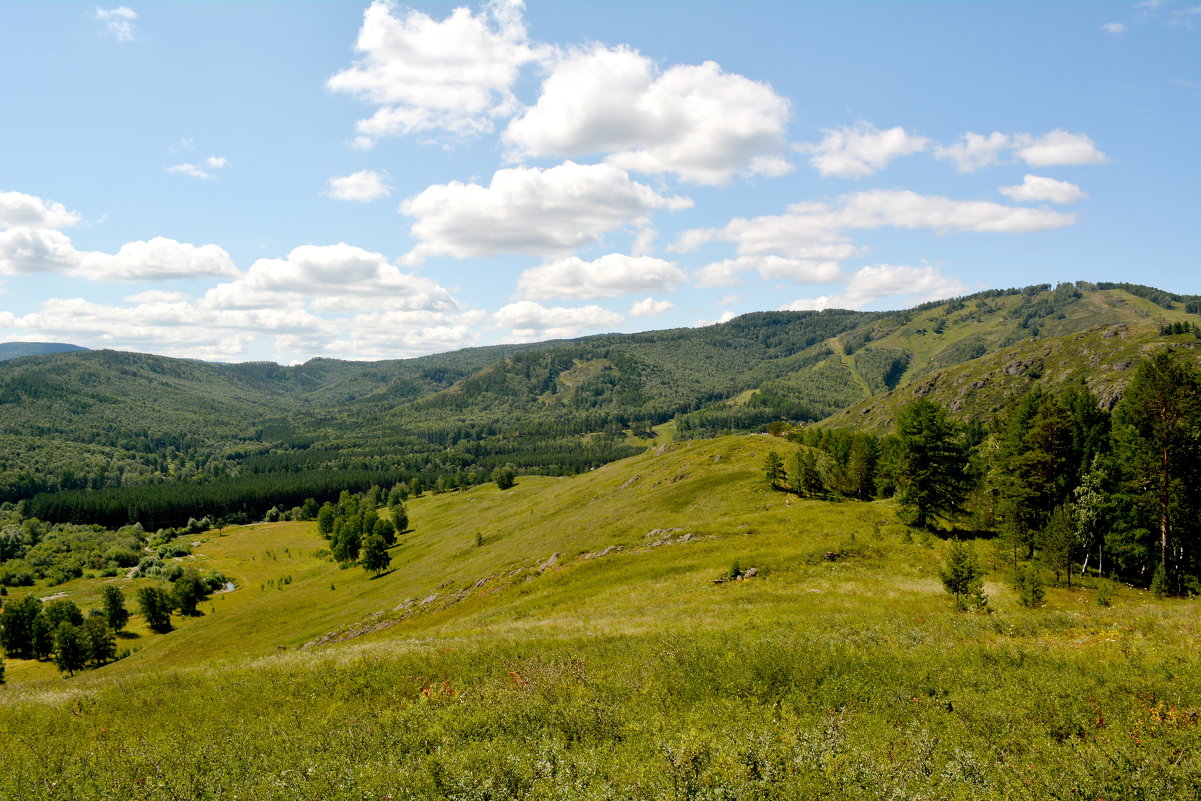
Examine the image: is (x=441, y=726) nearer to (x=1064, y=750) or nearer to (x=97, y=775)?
(x=97, y=775)

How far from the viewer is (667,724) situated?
1691cm

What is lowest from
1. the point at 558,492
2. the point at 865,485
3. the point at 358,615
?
the point at 358,615

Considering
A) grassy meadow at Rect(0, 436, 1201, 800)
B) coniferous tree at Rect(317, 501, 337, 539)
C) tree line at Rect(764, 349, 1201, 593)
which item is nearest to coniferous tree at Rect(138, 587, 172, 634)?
coniferous tree at Rect(317, 501, 337, 539)

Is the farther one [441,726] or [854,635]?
[854,635]

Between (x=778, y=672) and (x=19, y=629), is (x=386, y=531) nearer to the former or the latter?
(x=19, y=629)

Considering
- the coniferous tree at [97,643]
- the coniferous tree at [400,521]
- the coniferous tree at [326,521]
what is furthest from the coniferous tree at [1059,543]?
the coniferous tree at [326,521]

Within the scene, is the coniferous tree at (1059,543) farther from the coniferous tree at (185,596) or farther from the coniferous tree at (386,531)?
the coniferous tree at (185,596)

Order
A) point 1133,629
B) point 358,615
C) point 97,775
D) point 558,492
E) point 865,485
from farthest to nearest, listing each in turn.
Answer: point 558,492 → point 865,485 → point 358,615 → point 1133,629 → point 97,775

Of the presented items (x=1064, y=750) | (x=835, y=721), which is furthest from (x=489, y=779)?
(x=1064, y=750)

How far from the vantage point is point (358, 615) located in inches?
3110

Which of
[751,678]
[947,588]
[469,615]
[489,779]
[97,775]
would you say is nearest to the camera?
[489,779]

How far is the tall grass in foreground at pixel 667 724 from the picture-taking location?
43.0 feet

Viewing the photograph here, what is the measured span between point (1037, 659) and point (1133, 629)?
8.86m

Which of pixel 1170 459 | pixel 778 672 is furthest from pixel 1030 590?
pixel 778 672
